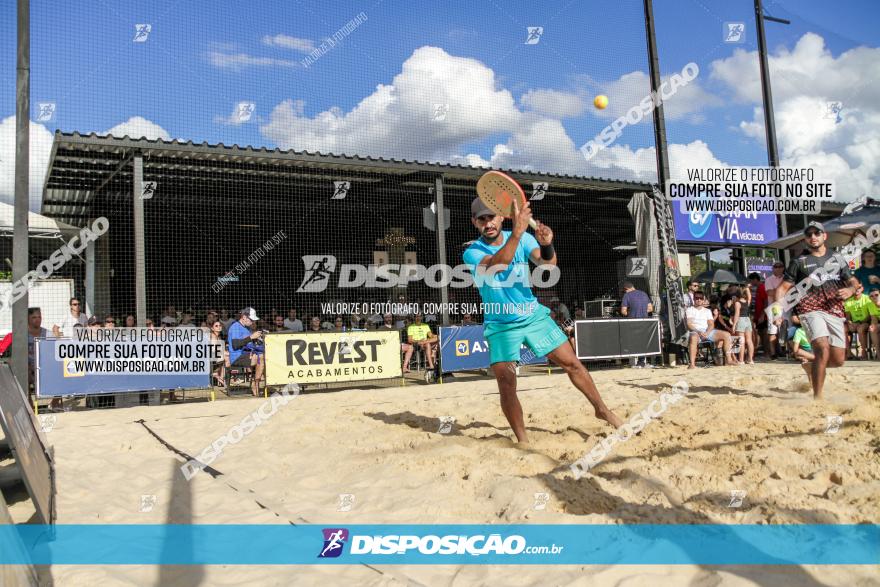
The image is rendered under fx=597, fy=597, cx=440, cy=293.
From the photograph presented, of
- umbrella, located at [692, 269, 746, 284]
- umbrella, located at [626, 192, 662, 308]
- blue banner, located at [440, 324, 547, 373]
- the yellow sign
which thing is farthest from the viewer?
umbrella, located at [692, 269, 746, 284]

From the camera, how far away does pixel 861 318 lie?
1036 centimetres

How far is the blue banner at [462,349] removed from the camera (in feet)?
35.0

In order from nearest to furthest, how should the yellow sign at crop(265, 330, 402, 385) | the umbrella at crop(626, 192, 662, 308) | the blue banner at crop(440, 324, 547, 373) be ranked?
the yellow sign at crop(265, 330, 402, 385) < the blue banner at crop(440, 324, 547, 373) < the umbrella at crop(626, 192, 662, 308)

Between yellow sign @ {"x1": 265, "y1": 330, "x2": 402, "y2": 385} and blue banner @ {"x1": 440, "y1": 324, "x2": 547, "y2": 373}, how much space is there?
2.92 feet

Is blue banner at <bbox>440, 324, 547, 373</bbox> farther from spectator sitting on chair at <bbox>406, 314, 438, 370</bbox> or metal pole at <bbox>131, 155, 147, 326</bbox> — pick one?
metal pole at <bbox>131, 155, 147, 326</bbox>

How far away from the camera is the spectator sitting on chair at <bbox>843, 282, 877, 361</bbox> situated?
1016 cm

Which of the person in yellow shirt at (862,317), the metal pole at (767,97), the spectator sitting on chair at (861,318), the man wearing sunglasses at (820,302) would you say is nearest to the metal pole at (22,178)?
the man wearing sunglasses at (820,302)

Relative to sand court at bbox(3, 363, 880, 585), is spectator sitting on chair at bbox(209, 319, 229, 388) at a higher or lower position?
higher

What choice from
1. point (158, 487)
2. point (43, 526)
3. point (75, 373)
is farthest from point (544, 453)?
point (75, 373)

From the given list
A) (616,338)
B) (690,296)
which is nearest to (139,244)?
(616,338)

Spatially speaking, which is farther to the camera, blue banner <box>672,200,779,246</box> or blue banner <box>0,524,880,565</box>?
blue banner <box>672,200,779,246</box>

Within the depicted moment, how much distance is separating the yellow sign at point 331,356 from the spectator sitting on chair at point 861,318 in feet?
25.8

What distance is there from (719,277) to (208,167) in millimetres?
12146

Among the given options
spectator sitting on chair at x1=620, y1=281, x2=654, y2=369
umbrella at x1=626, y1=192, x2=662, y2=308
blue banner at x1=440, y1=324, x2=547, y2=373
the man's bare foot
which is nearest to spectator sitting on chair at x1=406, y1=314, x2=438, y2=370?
blue banner at x1=440, y1=324, x2=547, y2=373
